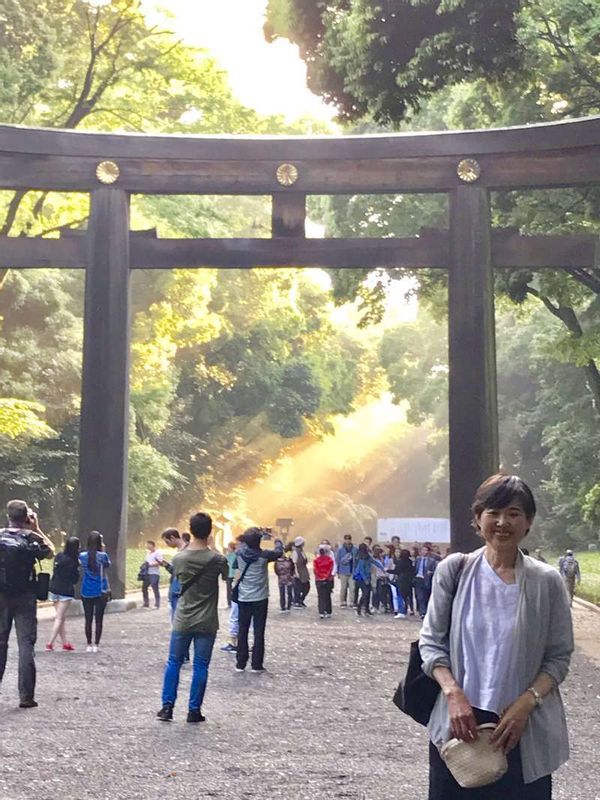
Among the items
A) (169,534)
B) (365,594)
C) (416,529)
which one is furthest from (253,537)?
(416,529)

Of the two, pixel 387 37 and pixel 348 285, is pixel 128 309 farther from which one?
pixel 348 285

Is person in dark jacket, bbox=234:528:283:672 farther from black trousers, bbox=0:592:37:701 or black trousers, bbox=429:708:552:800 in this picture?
black trousers, bbox=429:708:552:800

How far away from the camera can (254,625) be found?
436 inches

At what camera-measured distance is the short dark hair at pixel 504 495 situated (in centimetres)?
349

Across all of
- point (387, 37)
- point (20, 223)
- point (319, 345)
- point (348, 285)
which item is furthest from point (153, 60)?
point (319, 345)

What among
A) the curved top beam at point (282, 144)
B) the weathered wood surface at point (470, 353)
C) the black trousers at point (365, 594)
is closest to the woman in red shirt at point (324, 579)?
the black trousers at point (365, 594)

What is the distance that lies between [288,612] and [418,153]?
8.43 m

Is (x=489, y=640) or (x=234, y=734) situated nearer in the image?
(x=489, y=640)

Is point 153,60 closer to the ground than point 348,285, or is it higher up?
higher up

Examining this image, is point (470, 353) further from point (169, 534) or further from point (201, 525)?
point (201, 525)

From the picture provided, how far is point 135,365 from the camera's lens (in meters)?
34.0

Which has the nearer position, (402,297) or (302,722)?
(302,722)

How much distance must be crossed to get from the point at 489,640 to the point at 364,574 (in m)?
17.1

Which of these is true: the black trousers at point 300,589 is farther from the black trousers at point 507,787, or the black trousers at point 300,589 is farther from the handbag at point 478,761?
the handbag at point 478,761
